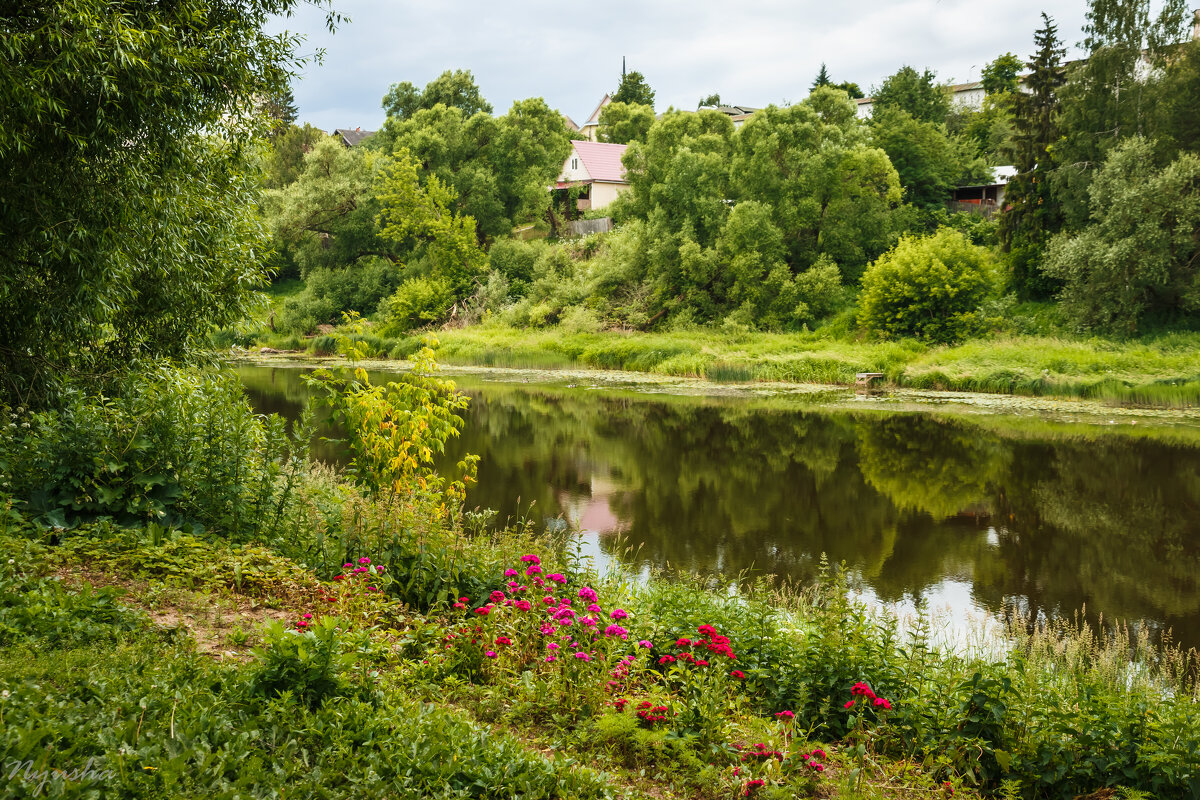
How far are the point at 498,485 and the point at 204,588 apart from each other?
353 inches

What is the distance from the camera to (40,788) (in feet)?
8.81

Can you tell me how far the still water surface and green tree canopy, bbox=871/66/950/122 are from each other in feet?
120

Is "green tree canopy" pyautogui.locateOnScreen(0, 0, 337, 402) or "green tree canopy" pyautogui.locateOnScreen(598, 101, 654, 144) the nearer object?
"green tree canopy" pyautogui.locateOnScreen(0, 0, 337, 402)

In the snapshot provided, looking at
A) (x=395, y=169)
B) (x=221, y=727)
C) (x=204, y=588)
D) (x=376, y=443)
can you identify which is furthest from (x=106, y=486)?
(x=395, y=169)

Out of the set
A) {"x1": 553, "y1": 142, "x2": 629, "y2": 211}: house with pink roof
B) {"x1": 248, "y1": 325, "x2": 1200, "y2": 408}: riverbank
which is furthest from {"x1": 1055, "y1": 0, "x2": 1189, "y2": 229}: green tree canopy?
{"x1": 553, "y1": 142, "x2": 629, "y2": 211}: house with pink roof

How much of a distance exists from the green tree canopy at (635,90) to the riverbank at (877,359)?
157ft

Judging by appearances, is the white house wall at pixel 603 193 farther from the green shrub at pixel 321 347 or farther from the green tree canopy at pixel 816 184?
the green shrub at pixel 321 347

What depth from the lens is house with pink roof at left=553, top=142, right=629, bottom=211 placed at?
195ft

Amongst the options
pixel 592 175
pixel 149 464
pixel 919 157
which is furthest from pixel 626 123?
pixel 149 464

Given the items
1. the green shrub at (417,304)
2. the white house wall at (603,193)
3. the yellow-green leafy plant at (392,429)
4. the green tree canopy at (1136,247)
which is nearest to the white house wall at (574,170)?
the white house wall at (603,193)

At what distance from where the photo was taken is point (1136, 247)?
26.7m

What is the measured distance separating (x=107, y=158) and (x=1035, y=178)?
34.4 meters

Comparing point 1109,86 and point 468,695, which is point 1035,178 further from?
point 468,695

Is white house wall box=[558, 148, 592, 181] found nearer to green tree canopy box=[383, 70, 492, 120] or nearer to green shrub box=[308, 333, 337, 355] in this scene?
green tree canopy box=[383, 70, 492, 120]
